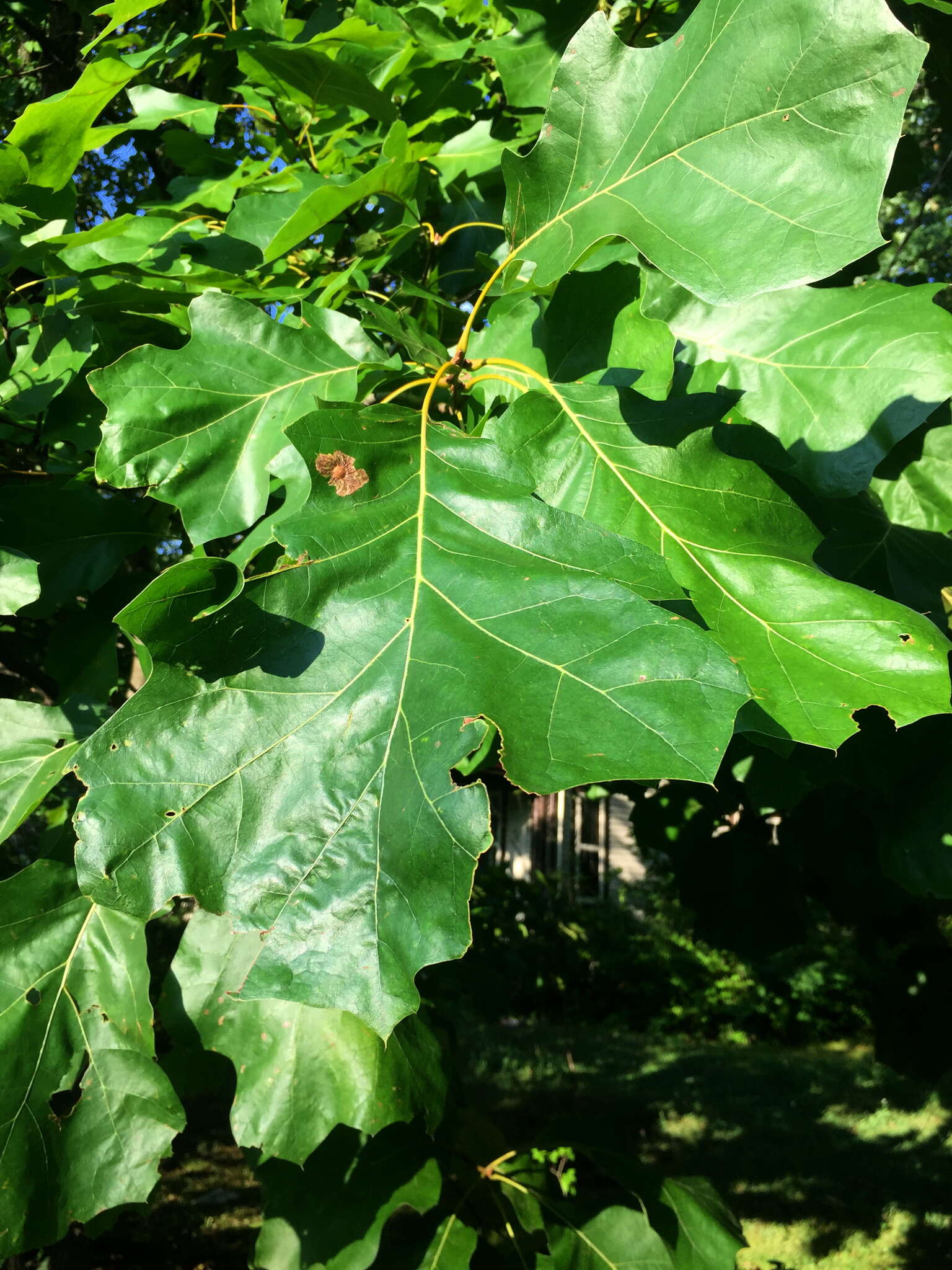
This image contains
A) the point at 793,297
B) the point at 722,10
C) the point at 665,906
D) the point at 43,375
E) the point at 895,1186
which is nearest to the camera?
the point at 722,10

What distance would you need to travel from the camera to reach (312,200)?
1438 millimetres

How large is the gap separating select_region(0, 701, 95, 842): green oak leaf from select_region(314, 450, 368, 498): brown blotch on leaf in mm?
710

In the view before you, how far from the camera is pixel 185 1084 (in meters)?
2.23

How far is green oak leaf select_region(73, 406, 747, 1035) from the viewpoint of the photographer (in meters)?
0.97

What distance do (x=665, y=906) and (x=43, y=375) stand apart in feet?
34.5

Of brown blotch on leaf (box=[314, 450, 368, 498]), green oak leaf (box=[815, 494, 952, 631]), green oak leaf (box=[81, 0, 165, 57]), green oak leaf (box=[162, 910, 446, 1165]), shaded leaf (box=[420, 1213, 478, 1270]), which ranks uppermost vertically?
green oak leaf (box=[81, 0, 165, 57])

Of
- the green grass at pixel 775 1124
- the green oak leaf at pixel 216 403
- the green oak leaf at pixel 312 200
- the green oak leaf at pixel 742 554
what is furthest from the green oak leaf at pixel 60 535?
the green grass at pixel 775 1124

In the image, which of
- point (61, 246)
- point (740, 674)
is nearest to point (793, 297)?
point (740, 674)

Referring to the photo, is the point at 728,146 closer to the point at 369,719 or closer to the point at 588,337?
the point at 588,337

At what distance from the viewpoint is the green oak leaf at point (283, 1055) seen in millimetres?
1729

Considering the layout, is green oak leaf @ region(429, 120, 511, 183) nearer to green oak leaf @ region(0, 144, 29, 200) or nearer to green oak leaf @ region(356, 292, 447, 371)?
green oak leaf @ region(356, 292, 447, 371)

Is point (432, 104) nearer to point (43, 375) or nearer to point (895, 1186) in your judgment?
point (43, 375)

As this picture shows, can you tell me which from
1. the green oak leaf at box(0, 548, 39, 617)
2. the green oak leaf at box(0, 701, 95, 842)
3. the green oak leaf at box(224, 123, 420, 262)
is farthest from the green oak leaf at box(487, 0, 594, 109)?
the green oak leaf at box(0, 701, 95, 842)

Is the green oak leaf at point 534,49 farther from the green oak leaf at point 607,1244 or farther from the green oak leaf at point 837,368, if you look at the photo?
the green oak leaf at point 607,1244
